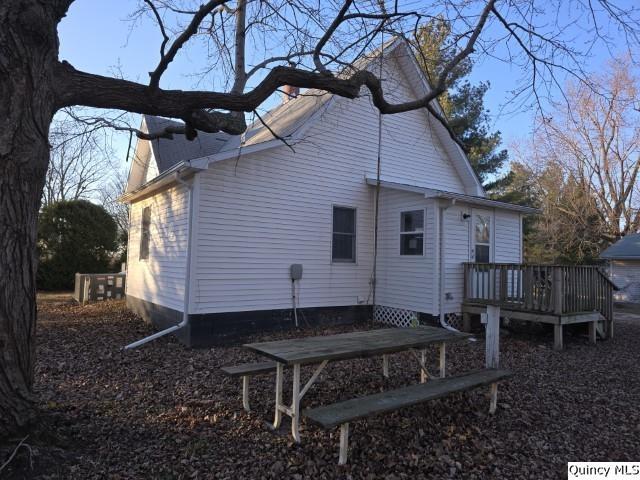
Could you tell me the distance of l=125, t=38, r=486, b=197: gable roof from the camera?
9.91m

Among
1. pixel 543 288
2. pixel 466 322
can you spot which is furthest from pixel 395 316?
pixel 543 288

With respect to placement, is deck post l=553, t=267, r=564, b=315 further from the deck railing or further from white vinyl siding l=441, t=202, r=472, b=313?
white vinyl siding l=441, t=202, r=472, b=313

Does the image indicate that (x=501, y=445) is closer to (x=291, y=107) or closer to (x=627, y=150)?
(x=291, y=107)

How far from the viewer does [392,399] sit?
3758mm

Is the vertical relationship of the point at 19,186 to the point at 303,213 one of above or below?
below

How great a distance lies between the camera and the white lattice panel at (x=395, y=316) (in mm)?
10094

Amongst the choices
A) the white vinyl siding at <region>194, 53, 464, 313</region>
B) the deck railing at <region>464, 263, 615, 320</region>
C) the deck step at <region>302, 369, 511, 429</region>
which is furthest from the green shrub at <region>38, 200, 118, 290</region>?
the deck step at <region>302, 369, 511, 429</region>

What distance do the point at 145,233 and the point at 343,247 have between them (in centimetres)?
529

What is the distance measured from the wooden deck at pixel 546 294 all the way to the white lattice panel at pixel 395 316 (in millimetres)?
1214

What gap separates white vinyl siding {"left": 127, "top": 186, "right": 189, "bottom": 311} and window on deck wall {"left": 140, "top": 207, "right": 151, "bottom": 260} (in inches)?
6.3

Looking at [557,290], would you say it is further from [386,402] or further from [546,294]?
[386,402]

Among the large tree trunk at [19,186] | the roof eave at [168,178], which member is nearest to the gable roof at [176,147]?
the roof eave at [168,178]

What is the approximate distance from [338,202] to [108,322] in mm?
6391

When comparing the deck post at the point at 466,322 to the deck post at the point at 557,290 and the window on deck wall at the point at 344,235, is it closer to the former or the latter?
the deck post at the point at 557,290
